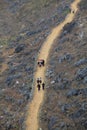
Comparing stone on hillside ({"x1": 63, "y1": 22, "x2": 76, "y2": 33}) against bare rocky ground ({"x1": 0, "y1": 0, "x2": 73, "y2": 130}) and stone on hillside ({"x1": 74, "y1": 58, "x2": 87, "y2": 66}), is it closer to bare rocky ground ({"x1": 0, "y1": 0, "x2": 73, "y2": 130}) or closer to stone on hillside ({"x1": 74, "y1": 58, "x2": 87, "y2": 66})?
bare rocky ground ({"x1": 0, "y1": 0, "x2": 73, "y2": 130})

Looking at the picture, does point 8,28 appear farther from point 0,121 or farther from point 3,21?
point 0,121

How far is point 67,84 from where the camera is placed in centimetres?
4659

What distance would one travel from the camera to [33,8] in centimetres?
8469

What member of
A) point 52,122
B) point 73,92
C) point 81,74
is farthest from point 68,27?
point 52,122

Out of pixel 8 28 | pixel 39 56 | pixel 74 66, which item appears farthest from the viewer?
pixel 8 28

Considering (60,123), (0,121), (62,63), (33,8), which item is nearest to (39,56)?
(62,63)

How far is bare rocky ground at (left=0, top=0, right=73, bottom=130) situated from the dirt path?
3.08ft

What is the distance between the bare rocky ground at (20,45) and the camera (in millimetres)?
47000

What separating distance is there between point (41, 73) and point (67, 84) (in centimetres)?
693

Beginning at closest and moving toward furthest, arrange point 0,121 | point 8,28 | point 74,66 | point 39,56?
point 0,121 < point 74,66 < point 39,56 < point 8,28

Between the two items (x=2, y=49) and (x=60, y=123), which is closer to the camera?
(x=60, y=123)

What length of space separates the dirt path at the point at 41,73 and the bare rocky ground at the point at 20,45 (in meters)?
0.94

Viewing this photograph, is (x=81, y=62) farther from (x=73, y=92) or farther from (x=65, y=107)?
(x=65, y=107)

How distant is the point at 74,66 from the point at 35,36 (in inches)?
826
